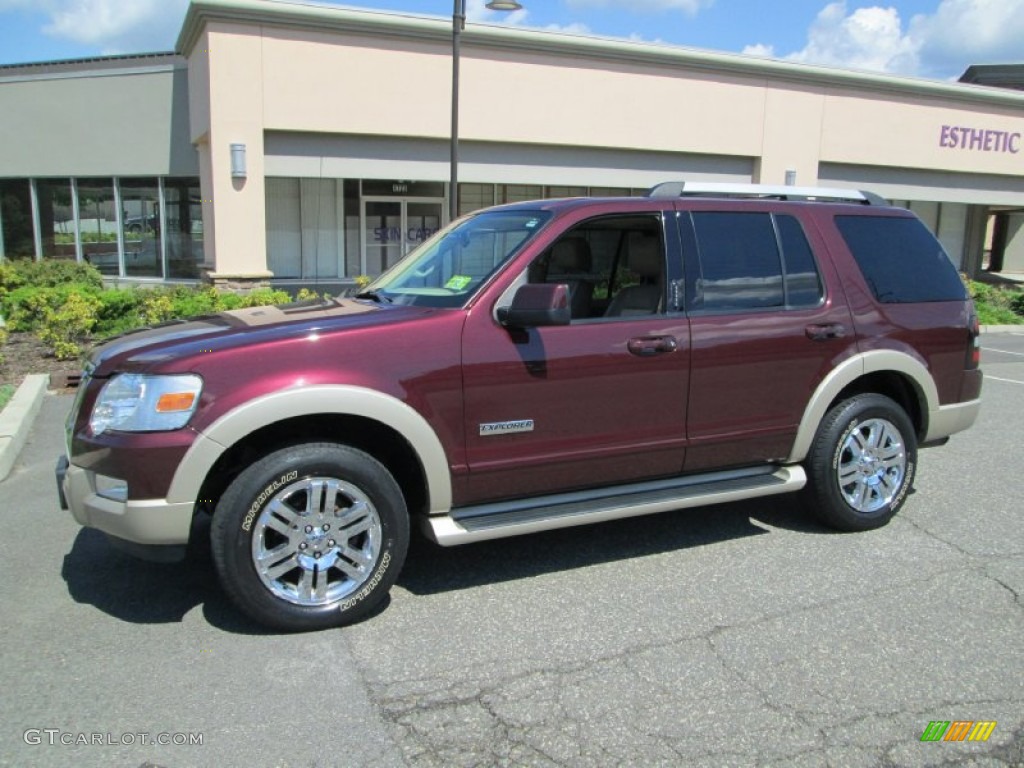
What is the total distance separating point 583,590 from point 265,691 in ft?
5.36

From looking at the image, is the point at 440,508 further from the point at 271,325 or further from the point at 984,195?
the point at 984,195

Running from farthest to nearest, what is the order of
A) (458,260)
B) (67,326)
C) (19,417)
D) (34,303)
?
(34,303), (67,326), (19,417), (458,260)

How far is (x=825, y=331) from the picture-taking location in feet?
15.6

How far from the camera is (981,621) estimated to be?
3.81 metres

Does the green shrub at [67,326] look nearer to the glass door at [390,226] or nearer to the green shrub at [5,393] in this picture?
the green shrub at [5,393]

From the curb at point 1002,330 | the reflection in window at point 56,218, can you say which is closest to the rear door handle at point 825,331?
the curb at point 1002,330

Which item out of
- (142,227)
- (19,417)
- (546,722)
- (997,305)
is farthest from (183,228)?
(997,305)

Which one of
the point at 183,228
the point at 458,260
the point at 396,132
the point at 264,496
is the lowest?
the point at 264,496

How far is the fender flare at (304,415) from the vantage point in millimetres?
3441

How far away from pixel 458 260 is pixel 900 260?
284 cm

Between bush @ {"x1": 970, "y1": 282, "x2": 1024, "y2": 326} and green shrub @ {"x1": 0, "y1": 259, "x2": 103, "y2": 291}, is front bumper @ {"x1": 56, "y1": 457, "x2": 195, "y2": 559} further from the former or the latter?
bush @ {"x1": 970, "y1": 282, "x2": 1024, "y2": 326}

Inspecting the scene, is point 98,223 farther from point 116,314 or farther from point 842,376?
point 842,376

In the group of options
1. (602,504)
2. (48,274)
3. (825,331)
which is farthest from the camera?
(48,274)

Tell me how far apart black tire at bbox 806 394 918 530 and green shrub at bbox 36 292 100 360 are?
8.96 meters
